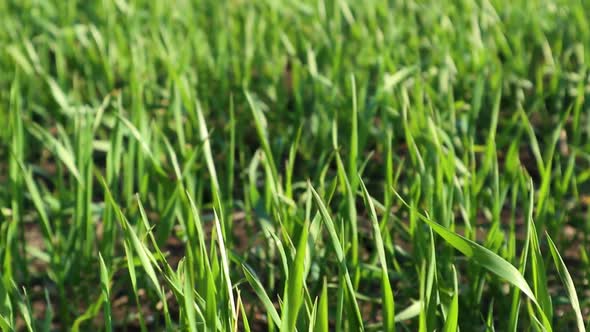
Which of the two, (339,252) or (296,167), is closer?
(339,252)

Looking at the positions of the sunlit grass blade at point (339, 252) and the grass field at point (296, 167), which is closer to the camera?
the sunlit grass blade at point (339, 252)

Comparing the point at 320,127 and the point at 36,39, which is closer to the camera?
the point at 320,127

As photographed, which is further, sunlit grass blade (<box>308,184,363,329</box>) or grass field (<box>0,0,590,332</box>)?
grass field (<box>0,0,590,332</box>)

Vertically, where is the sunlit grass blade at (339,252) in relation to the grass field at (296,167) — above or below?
above

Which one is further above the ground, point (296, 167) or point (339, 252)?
point (339, 252)

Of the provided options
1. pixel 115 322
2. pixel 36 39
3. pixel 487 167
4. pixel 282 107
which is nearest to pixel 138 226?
pixel 115 322

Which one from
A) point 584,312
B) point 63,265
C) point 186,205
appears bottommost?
point 584,312

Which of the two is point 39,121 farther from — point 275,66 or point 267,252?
point 267,252

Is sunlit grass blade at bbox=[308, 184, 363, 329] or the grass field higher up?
sunlit grass blade at bbox=[308, 184, 363, 329]
